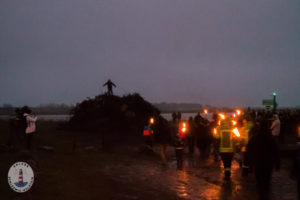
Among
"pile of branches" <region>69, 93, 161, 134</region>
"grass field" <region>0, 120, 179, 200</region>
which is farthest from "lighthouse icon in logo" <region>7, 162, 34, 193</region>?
"pile of branches" <region>69, 93, 161, 134</region>

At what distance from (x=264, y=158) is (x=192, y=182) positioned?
309 centimetres

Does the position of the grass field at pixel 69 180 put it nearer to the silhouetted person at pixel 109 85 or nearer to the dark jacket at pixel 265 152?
the dark jacket at pixel 265 152

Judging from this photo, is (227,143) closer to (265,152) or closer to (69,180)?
(265,152)

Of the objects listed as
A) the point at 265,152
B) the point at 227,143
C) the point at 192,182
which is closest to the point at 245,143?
the point at 227,143

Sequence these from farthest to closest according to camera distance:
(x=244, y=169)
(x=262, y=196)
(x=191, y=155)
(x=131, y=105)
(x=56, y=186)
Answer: (x=131, y=105), (x=191, y=155), (x=244, y=169), (x=56, y=186), (x=262, y=196)

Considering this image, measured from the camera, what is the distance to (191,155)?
605 inches

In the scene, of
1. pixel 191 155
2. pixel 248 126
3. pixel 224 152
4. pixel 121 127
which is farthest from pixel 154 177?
pixel 121 127

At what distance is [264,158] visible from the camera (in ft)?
22.0

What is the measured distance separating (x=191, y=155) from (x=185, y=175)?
16.6 ft

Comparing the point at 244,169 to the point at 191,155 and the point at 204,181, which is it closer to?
the point at 204,181

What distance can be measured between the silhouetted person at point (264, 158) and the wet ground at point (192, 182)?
40.6 inches

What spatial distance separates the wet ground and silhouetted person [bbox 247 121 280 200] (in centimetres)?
103

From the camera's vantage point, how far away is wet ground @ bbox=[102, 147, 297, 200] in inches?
308

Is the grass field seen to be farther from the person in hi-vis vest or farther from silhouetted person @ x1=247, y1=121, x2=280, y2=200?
the person in hi-vis vest
